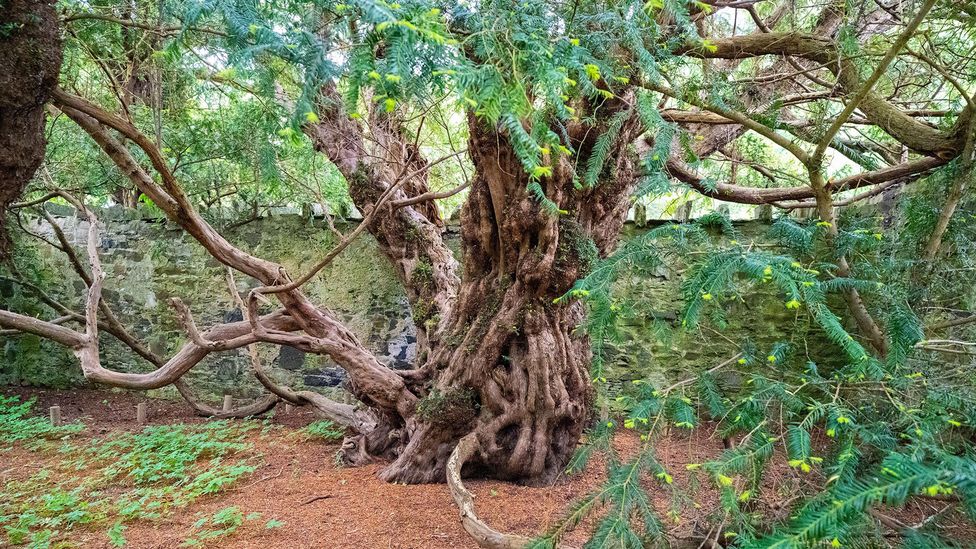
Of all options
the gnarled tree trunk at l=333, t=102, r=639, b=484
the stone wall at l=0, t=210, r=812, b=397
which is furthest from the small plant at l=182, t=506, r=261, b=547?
the stone wall at l=0, t=210, r=812, b=397

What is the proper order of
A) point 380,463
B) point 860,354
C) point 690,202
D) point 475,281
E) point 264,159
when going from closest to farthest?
point 860,354, point 264,159, point 475,281, point 380,463, point 690,202

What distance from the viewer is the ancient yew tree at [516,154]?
152 centimetres

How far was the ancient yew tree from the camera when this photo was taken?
1524mm

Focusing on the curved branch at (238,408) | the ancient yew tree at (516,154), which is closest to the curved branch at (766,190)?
the ancient yew tree at (516,154)

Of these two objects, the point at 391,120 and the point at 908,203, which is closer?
the point at 908,203

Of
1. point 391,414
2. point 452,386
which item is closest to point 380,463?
point 391,414

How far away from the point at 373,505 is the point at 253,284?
320 cm

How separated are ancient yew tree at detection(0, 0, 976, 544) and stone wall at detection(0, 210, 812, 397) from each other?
2.56 feet

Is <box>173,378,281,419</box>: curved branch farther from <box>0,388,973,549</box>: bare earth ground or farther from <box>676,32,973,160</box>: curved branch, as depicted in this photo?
<box>676,32,973,160</box>: curved branch

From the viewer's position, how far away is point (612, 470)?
1737 mm

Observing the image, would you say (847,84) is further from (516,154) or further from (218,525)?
(218,525)

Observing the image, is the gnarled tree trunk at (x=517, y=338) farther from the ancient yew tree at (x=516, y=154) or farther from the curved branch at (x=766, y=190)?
the curved branch at (x=766, y=190)

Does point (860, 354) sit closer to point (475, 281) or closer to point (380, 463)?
point (475, 281)

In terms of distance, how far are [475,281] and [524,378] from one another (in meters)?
0.67
